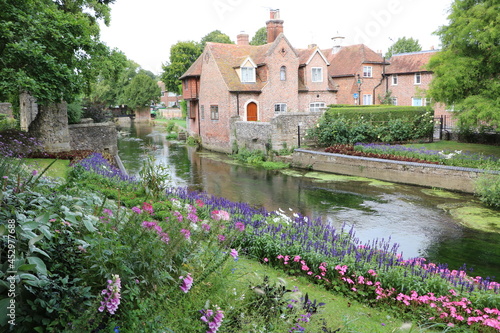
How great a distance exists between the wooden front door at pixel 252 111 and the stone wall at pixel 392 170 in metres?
9.56

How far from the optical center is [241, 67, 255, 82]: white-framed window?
33.4 meters

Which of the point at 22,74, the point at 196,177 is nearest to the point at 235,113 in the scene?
the point at 196,177

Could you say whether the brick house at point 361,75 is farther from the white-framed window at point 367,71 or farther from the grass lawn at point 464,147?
the grass lawn at point 464,147

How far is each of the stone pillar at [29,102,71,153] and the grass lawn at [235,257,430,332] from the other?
1689cm

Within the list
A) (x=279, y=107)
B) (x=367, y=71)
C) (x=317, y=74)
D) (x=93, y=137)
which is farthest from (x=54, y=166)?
(x=367, y=71)

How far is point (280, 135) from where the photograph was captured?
2673 centimetres

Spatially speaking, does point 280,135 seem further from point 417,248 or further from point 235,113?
point 417,248

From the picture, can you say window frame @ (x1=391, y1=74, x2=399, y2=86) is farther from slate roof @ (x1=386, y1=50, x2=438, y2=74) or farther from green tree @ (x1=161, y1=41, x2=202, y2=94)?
green tree @ (x1=161, y1=41, x2=202, y2=94)

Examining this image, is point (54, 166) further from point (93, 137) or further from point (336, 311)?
point (336, 311)

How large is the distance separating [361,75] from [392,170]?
26209mm

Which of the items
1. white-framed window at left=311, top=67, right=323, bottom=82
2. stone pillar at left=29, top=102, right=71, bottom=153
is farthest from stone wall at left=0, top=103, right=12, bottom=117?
white-framed window at left=311, top=67, right=323, bottom=82

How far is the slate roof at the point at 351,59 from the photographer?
4344 centimetres

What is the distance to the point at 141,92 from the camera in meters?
71.2

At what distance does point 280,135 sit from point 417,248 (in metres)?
17.1
